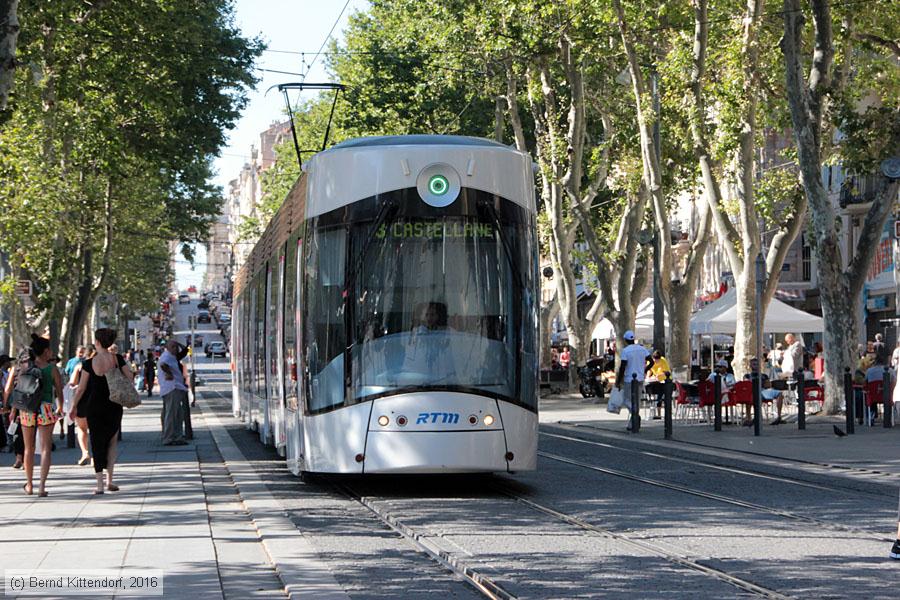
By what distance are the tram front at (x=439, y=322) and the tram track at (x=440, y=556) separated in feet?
2.58

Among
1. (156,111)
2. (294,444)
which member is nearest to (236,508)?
(294,444)

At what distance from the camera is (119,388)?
15836 millimetres

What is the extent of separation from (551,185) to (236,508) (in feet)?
103

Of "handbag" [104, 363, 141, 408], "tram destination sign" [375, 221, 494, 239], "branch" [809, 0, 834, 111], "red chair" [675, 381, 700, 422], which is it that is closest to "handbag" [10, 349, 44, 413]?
"handbag" [104, 363, 141, 408]

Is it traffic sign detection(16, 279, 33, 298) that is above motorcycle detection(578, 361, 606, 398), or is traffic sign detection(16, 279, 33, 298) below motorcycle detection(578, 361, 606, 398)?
above

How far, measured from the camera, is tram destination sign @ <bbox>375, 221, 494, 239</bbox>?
1512cm

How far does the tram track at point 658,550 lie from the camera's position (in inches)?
365

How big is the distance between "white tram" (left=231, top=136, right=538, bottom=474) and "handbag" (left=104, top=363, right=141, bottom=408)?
173 cm

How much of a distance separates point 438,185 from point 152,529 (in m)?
4.52

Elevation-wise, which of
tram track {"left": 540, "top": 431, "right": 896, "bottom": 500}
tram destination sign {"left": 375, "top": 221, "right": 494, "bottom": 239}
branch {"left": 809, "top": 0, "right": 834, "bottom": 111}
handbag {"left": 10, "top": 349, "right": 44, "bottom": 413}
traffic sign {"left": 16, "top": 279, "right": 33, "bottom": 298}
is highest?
branch {"left": 809, "top": 0, "right": 834, "bottom": 111}

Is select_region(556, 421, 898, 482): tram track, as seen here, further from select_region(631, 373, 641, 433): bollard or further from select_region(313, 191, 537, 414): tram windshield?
select_region(313, 191, 537, 414): tram windshield

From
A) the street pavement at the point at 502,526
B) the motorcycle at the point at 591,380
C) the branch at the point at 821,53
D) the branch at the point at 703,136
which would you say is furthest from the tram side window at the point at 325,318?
the motorcycle at the point at 591,380

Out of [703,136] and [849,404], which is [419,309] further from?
[703,136]

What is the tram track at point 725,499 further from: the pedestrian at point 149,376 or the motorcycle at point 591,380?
the pedestrian at point 149,376
